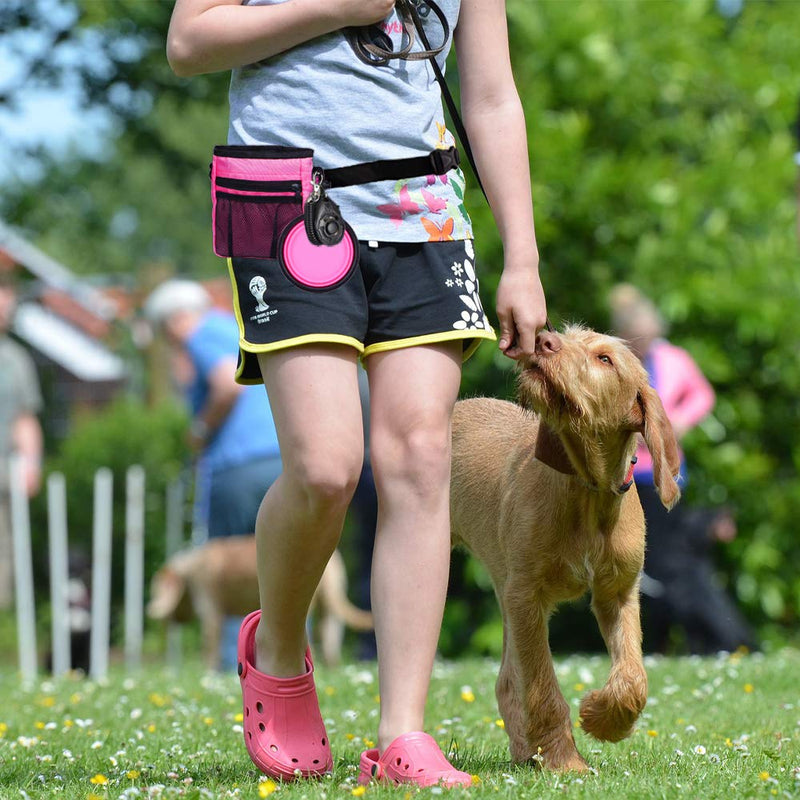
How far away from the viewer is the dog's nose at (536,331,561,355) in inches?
140

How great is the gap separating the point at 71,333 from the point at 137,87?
34.6m

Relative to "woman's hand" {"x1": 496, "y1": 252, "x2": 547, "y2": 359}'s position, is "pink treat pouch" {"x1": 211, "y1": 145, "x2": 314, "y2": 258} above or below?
above

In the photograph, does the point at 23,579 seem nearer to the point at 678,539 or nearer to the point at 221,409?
the point at 221,409

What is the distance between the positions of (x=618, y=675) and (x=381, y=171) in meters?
1.46

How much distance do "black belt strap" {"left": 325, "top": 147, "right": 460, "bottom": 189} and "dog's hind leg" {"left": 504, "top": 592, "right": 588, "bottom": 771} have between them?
118cm

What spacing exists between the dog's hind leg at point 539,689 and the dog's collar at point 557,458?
13.0 inches

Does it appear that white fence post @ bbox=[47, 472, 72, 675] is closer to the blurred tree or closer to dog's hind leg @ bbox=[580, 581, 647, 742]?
the blurred tree

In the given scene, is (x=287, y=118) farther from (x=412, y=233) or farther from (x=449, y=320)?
(x=449, y=320)

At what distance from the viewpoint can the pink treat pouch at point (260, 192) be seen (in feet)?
10.3

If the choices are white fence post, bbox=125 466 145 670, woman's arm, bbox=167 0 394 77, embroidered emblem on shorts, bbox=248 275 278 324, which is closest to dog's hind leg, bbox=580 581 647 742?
embroidered emblem on shorts, bbox=248 275 278 324

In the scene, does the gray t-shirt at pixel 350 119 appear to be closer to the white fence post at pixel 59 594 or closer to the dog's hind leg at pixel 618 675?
Answer: the dog's hind leg at pixel 618 675

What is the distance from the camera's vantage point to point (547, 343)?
3580 mm

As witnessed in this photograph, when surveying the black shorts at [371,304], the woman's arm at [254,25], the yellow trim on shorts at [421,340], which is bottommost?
the yellow trim on shorts at [421,340]

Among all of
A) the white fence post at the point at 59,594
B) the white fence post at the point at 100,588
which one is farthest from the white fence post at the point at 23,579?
the white fence post at the point at 100,588
